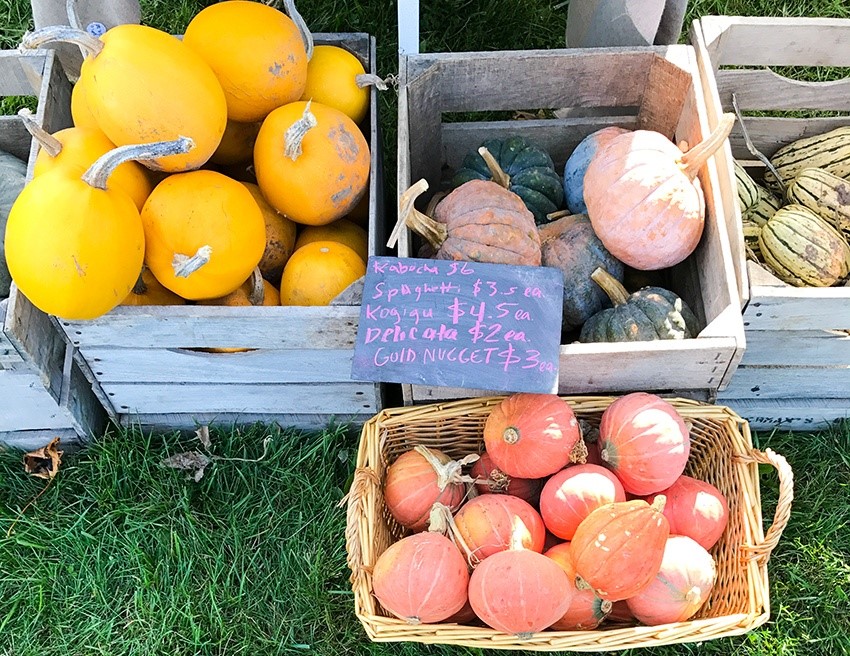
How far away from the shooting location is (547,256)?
223cm

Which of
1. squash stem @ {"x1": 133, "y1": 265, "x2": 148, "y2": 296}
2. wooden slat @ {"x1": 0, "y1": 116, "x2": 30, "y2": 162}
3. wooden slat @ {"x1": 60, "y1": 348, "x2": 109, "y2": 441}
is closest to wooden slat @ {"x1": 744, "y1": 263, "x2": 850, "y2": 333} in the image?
squash stem @ {"x1": 133, "y1": 265, "x2": 148, "y2": 296}

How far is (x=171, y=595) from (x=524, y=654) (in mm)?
977

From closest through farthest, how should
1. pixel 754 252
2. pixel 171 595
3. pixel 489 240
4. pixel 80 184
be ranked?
pixel 80 184, pixel 489 240, pixel 171 595, pixel 754 252

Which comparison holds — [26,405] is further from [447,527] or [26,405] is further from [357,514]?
[447,527]

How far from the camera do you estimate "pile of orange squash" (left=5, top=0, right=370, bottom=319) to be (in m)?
1.72

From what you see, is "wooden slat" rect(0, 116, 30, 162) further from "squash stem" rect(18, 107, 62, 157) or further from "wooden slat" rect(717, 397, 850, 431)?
"wooden slat" rect(717, 397, 850, 431)

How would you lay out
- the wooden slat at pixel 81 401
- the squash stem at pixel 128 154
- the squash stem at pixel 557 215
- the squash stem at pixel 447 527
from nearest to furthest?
1. the squash stem at pixel 128 154
2. the squash stem at pixel 447 527
3. the wooden slat at pixel 81 401
4. the squash stem at pixel 557 215

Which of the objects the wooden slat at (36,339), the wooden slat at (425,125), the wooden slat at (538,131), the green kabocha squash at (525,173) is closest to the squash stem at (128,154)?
the wooden slat at (36,339)

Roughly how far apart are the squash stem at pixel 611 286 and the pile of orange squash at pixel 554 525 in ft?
1.05

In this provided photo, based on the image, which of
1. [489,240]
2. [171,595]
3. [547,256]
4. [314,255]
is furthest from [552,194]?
[171,595]

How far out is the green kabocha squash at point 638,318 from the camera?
2.02 metres

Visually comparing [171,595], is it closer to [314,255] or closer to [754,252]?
[314,255]

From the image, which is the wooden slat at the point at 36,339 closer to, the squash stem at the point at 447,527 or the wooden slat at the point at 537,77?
the squash stem at the point at 447,527

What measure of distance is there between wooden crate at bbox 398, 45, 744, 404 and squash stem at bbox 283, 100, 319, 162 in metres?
0.31
